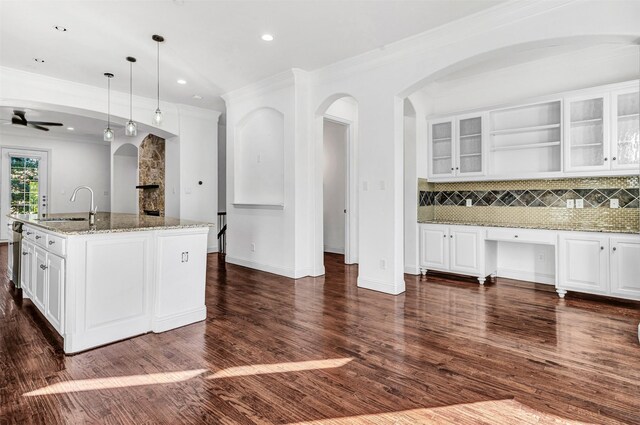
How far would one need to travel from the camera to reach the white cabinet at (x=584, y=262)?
388 centimetres

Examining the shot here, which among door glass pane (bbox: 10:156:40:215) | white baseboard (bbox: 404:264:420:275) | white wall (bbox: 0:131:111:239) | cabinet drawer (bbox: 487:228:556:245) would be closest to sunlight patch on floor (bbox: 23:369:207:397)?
white baseboard (bbox: 404:264:420:275)

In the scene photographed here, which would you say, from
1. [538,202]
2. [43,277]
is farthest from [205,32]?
[538,202]

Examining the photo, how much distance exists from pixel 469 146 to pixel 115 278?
4614 millimetres

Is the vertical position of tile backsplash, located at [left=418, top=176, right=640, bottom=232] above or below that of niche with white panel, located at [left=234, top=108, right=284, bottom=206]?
below

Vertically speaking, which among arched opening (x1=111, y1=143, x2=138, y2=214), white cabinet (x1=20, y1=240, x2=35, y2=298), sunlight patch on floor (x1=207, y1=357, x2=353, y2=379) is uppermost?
arched opening (x1=111, y1=143, x2=138, y2=214)

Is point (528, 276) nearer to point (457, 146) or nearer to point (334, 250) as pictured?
point (457, 146)

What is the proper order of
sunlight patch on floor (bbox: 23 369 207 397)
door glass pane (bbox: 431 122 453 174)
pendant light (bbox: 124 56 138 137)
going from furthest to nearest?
1. door glass pane (bbox: 431 122 453 174)
2. pendant light (bbox: 124 56 138 137)
3. sunlight patch on floor (bbox: 23 369 207 397)

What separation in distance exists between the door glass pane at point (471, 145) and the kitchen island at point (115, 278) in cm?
374

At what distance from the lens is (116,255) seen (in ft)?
9.15

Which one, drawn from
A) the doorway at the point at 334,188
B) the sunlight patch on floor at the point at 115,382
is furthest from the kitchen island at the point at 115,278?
the doorway at the point at 334,188

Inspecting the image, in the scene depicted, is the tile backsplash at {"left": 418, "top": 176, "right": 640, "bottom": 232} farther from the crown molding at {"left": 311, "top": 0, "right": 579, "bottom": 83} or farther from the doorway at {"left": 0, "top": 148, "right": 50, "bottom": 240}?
the doorway at {"left": 0, "top": 148, "right": 50, "bottom": 240}

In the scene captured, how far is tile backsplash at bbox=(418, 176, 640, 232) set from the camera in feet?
13.8

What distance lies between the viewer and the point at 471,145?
5.09 meters

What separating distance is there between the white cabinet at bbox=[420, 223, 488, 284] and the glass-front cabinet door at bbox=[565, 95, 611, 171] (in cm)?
139
